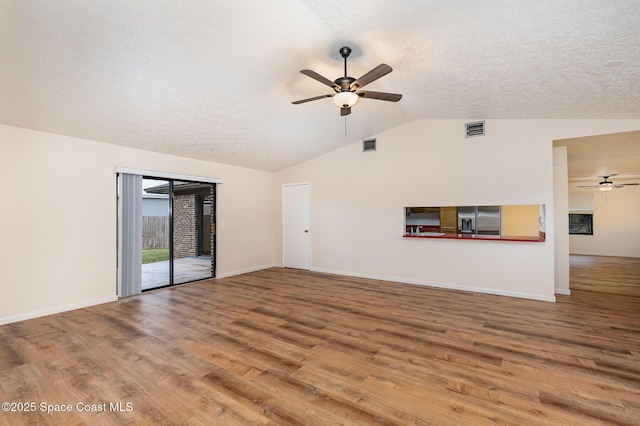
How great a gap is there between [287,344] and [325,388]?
82 cm

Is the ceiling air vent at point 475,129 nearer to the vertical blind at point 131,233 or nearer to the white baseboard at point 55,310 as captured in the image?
the vertical blind at point 131,233

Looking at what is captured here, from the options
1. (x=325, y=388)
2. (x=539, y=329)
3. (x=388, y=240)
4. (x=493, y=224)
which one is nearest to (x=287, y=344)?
(x=325, y=388)

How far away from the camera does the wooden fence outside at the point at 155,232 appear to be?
5.91m

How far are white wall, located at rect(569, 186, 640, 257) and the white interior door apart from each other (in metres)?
9.62

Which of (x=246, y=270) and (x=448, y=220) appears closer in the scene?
(x=448, y=220)

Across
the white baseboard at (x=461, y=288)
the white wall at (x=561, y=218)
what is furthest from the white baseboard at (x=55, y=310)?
the white wall at (x=561, y=218)

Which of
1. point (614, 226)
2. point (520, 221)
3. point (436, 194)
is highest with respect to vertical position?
point (436, 194)

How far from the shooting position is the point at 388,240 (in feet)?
18.6

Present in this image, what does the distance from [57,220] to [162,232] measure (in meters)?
2.55

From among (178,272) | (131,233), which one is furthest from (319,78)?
(178,272)

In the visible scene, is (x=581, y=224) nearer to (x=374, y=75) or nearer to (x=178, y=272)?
(x=374, y=75)

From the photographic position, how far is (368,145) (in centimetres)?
589

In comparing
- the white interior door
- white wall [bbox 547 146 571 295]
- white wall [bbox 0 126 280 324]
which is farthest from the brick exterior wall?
white wall [bbox 547 146 571 295]

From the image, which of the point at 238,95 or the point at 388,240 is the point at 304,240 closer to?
the point at 388,240
